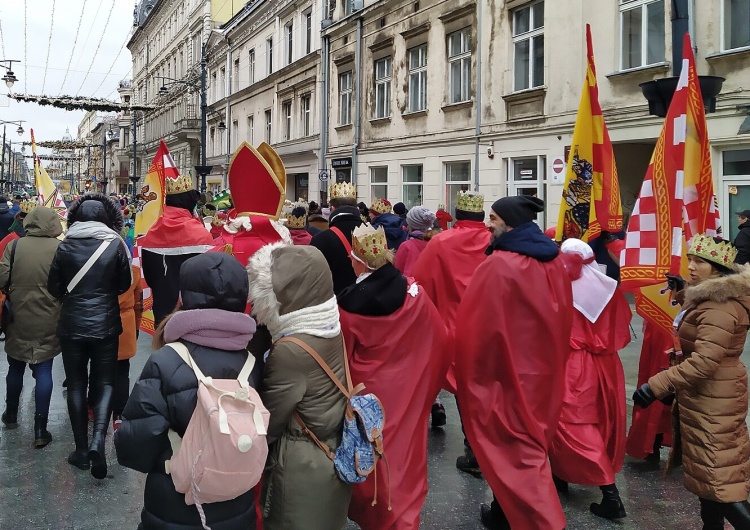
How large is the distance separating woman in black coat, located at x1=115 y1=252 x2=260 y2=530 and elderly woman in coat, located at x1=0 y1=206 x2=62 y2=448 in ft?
10.4

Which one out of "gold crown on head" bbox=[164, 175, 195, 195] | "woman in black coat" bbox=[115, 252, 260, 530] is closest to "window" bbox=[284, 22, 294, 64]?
"gold crown on head" bbox=[164, 175, 195, 195]

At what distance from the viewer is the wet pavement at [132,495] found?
414 centimetres

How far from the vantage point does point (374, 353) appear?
3484mm

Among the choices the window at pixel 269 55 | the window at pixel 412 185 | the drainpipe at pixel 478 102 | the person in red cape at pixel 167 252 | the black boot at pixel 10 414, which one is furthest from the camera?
the window at pixel 269 55

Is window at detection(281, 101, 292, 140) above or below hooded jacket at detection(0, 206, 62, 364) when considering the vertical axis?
above

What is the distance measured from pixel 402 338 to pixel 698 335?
1535 mm

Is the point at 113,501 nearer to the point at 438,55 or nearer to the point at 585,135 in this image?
the point at 585,135

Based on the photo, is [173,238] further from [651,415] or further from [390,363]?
[651,415]

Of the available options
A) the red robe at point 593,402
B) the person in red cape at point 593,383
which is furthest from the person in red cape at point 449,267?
the red robe at point 593,402

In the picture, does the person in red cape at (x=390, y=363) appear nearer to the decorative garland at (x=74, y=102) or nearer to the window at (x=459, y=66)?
the window at (x=459, y=66)

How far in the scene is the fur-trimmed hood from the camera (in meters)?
3.61

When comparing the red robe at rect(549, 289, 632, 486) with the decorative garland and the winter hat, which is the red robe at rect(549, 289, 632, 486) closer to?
the winter hat

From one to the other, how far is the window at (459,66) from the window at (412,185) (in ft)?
8.67

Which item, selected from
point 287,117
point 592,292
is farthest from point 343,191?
point 287,117
